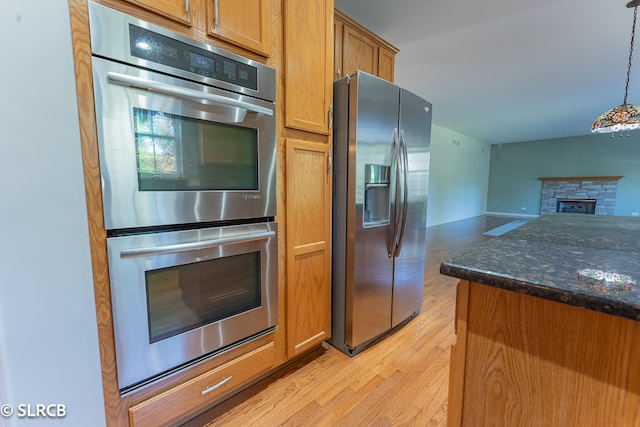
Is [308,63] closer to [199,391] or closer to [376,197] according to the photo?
[376,197]

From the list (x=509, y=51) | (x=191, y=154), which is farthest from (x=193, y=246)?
(x=509, y=51)

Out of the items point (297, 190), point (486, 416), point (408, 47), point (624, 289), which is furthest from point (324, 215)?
point (408, 47)

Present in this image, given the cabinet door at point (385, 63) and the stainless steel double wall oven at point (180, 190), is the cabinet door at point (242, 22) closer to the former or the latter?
the stainless steel double wall oven at point (180, 190)

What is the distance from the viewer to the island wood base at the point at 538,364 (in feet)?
1.73

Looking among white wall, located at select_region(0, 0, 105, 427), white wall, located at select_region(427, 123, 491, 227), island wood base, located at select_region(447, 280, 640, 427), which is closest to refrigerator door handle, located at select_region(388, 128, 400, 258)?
island wood base, located at select_region(447, 280, 640, 427)

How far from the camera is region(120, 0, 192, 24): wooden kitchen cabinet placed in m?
0.93

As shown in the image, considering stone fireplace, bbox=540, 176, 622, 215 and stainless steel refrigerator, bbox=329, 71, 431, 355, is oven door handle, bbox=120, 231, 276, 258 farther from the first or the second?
stone fireplace, bbox=540, 176, 622, 215

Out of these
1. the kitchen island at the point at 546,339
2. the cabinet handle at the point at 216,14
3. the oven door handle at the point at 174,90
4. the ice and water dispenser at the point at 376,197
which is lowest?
the kitchen island at the point at 546,339

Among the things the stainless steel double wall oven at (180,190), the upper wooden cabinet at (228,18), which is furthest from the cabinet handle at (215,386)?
the upper wooden cabinet at (228,18)

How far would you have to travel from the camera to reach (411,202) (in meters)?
2.02

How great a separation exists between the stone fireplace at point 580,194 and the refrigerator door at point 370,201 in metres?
9.94

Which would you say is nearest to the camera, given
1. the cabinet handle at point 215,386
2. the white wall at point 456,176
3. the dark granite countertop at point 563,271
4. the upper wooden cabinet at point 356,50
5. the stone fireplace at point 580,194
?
the dark granite countertop at point 563,271

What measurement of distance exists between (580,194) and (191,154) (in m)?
11.4

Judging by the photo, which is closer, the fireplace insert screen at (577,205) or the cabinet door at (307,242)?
the cabinet door at (307,242)
